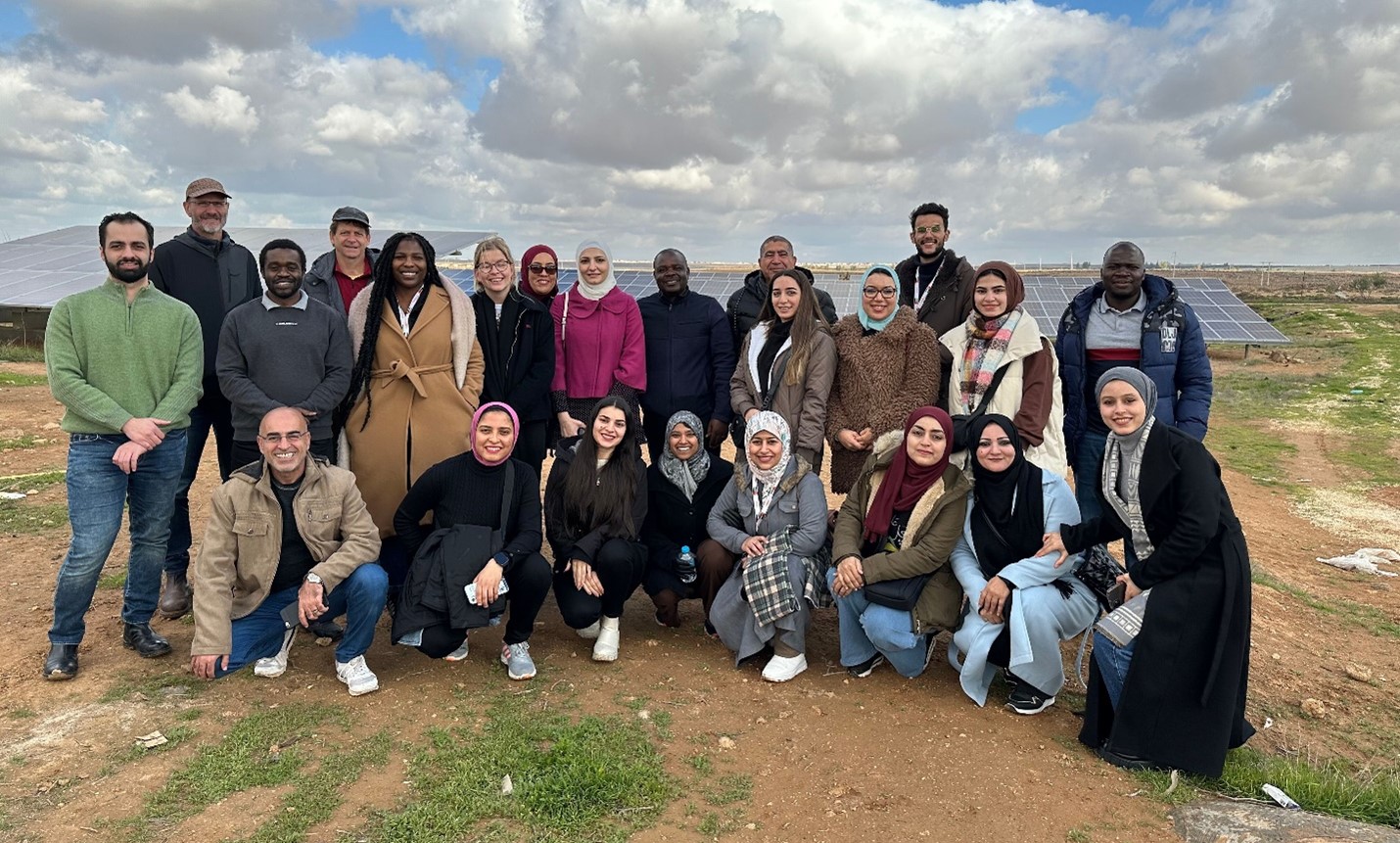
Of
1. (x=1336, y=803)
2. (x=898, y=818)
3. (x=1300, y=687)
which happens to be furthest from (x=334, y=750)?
(x=1300, y=687)

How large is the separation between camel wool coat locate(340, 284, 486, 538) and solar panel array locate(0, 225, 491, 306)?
52.2 ft

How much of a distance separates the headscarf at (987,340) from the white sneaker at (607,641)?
252 centimetres

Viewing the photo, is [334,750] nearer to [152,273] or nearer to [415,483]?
[415,483]

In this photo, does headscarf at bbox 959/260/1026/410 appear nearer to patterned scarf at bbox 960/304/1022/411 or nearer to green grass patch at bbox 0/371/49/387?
patterned scarf at bbox 960/304/1022/411

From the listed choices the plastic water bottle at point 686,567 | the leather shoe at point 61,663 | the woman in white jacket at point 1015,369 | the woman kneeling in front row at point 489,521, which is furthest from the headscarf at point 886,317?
the leather shoe at point 61,663

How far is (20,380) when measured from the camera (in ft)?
51.2

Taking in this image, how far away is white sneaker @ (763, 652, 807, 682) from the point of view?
502cm

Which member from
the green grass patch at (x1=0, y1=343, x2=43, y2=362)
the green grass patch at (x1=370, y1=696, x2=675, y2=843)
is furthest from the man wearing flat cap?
the green grass patch at (x1=0, y1=343, x2=43, y2=362)

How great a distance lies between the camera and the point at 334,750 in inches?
160

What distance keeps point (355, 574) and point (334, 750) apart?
93 cm

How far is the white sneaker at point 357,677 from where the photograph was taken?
4629 mm

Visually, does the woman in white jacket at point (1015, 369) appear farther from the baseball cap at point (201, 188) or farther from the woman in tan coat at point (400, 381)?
the baseball cap at point (201, 188)

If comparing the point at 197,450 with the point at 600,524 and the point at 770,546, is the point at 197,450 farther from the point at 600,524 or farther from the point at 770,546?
the point at 770,546

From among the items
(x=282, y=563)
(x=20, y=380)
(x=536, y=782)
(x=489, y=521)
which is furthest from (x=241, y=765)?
(x=20, y=380)
